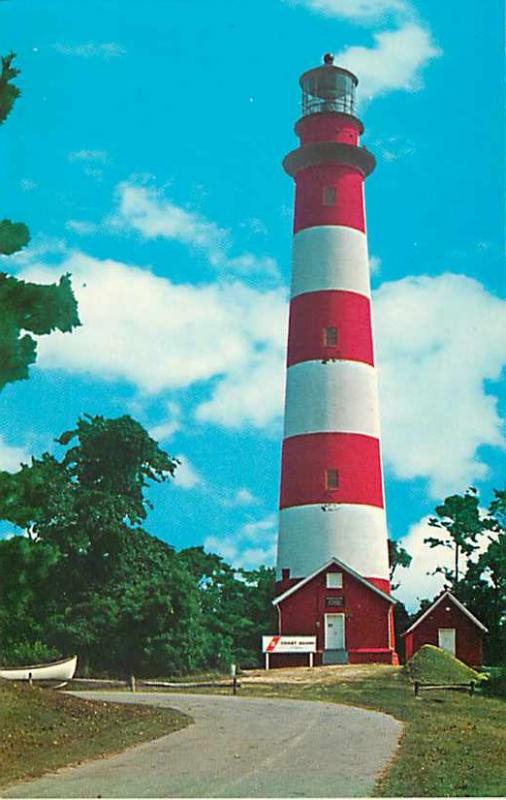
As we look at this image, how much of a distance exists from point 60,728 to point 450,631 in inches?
624

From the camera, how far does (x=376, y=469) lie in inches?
1139

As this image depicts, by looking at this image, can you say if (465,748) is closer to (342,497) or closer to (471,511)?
(342,497)

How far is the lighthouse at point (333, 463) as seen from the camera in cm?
2859

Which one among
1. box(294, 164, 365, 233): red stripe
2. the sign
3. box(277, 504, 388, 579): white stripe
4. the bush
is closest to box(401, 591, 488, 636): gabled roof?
box(277, 504, 388, 579): white stripe

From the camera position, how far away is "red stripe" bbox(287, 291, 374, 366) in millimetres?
29016

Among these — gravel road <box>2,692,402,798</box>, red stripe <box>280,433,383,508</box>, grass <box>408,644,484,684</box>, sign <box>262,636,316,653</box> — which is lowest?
gravel road <box>2,692,402,798</box>

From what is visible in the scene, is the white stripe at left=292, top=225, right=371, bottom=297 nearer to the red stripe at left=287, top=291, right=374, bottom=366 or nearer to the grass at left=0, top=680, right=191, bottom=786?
the red stripe at left=287, top=291, right=374, bottom=366

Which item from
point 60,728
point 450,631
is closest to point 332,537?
point 450,631

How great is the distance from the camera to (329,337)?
2902cm

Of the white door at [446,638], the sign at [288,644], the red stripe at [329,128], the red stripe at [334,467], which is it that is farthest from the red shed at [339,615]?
the red stripe at [329,128]

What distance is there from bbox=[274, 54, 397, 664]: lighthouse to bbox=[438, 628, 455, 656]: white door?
3.59 feet

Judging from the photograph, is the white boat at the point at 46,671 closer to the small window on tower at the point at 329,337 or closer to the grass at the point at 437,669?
the grass at the point at 437,669

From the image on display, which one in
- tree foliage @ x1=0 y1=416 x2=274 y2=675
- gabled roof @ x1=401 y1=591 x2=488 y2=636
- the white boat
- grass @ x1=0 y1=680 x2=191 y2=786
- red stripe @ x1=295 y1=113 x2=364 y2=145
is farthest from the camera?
red stripe @ x1=295 y1=113 x2=364 y2=145

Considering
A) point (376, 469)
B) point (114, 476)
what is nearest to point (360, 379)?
point (376, 469)
